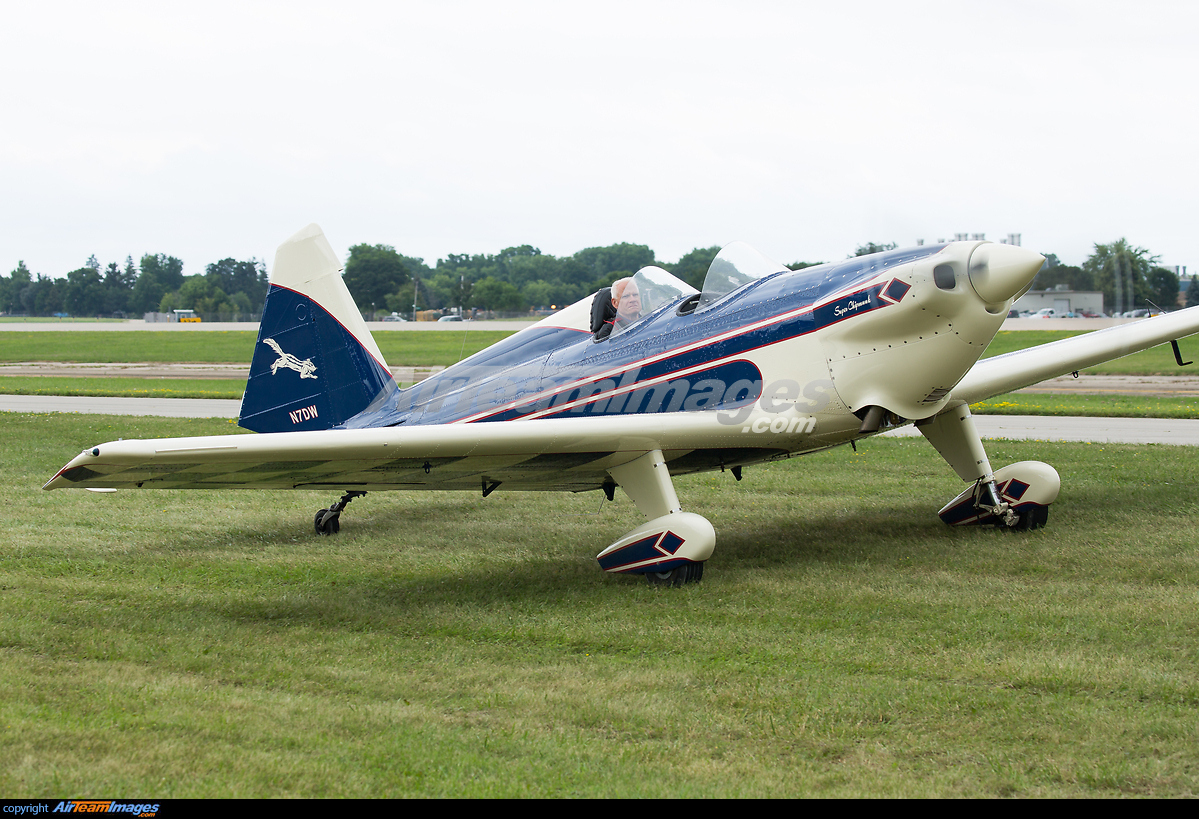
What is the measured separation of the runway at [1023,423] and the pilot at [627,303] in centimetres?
797

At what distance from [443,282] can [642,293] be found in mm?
66492

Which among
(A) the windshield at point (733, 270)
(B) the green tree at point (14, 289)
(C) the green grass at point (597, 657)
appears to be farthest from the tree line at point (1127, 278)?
(B) the green tree at point (14, 289)

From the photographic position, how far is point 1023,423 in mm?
16062

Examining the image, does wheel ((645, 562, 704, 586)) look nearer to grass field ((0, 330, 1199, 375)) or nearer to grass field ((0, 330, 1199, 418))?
grass field ((0, 330, 1199, 418))

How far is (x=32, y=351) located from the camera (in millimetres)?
47781

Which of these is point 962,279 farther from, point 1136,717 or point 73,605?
point 73,605

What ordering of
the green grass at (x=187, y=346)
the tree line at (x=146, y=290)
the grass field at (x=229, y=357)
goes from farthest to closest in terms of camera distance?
the tree line at (x=146, y=290) < the green grass at (x=187, y=346) < the grass field at (x=229, y=357)

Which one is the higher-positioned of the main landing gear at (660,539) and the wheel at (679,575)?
the main landing gear at (660,539)

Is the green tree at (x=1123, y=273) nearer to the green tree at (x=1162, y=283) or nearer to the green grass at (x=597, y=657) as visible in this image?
the green tree at (x=1162, y=283)

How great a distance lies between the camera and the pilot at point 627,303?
8078 millimetres

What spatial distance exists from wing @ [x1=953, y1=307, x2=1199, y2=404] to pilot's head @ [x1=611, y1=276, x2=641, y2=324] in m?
2.81

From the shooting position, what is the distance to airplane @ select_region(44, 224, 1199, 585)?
6.57 metres

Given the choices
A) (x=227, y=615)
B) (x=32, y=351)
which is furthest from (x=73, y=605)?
Answer: (x=32, y=351)
